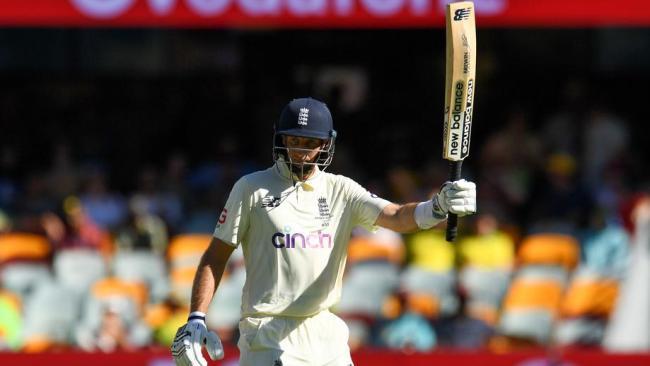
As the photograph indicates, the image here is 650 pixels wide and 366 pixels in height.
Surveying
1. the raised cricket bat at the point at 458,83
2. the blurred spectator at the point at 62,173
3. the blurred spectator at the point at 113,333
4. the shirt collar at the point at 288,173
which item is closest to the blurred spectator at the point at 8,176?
the blurred spectator at the point at 62,173

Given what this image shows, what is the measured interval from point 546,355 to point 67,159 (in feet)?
13.5

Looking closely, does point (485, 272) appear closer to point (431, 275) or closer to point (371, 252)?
point (431, 275)

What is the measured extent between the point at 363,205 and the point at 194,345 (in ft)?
2.93

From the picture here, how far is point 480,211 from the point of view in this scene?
952 centimetres

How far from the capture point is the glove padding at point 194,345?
5.23 meters

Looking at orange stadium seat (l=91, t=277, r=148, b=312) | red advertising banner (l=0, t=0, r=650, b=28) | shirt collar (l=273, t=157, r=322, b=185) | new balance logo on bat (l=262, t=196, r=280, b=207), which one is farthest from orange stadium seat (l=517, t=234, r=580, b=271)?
new balance logo on bat (l=262, t=196, r=280, b=207)

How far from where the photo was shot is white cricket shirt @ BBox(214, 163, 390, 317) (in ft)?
17.5

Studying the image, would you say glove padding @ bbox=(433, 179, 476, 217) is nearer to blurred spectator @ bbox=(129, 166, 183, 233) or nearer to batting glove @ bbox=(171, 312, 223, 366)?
batting glove @ bbox=(171, 312, 223, 366)

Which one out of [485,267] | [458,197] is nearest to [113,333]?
[485,267]

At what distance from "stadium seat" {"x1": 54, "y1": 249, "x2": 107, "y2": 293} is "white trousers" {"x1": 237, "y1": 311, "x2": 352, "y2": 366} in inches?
163

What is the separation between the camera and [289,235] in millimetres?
5359

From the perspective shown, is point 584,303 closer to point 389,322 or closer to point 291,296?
point 389,322

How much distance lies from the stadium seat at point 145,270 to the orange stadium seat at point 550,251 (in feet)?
8.14

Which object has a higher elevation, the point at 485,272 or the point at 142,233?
the point at 142,233
